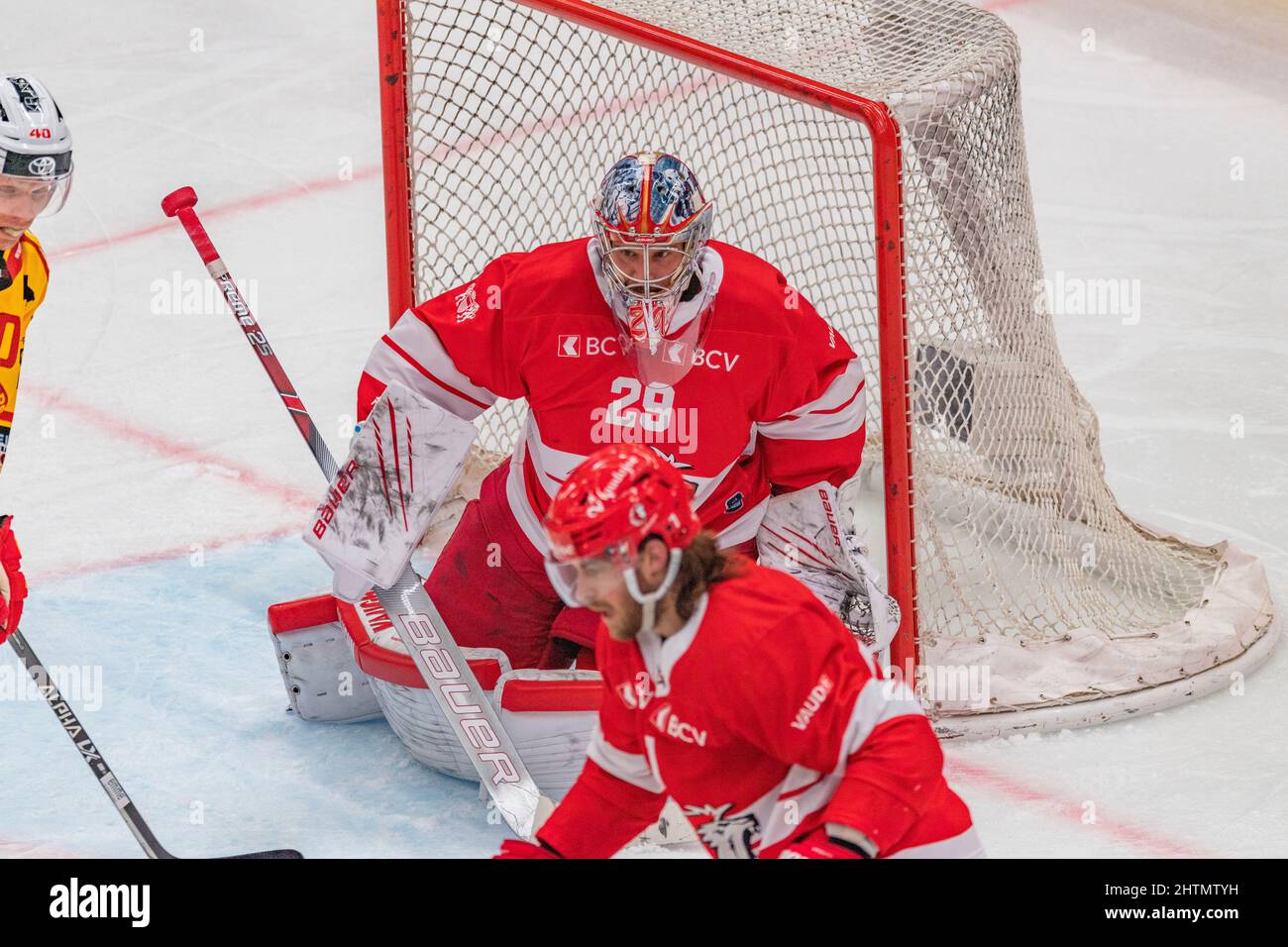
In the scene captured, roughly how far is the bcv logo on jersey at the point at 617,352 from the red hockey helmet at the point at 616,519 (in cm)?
112

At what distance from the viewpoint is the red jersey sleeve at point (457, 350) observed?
10.8 feet

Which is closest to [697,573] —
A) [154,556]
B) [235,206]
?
[154,556]

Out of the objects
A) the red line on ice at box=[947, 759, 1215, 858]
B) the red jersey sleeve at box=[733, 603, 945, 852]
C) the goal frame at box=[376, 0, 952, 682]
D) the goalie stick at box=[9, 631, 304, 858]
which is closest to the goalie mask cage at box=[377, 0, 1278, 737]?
the goal frame at box=[376, 0, 952, 682]

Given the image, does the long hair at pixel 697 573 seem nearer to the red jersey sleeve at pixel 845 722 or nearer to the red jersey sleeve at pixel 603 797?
the red jersey sleeve at pixel 845 722

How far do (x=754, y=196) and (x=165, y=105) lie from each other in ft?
11.5

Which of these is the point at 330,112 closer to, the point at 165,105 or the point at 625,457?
the point at 165,105

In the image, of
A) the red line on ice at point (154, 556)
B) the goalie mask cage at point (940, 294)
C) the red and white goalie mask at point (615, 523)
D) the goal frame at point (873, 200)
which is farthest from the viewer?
the red line on ice at point (154, 556)

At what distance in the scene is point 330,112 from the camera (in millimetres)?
7320

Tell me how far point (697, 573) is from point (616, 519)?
14cm

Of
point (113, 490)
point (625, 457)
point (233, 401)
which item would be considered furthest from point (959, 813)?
point (233, 401)

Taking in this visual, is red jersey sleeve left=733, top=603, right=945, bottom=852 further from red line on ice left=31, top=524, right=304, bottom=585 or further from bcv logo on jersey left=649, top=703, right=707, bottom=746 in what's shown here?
red line on ice left=31, top=524, right=304, bottom=585

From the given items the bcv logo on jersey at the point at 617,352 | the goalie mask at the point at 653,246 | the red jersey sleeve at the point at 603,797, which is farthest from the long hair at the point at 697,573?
the bcv logo on jersey at the point at 617,352

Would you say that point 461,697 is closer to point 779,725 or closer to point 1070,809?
point 1070,809

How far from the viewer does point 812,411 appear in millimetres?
3355
